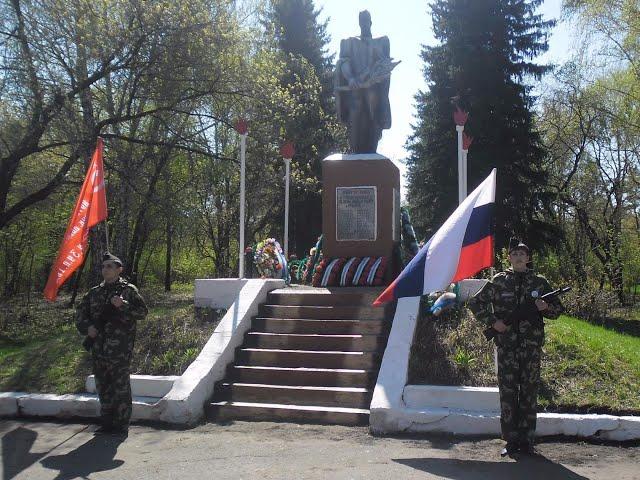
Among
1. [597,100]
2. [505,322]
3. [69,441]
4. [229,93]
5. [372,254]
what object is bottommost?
[69,441]

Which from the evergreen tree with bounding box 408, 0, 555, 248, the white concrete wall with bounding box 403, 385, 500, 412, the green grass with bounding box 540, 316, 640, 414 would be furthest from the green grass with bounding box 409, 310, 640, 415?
the evergreen tree with bounding box 408, 0, 555, 248

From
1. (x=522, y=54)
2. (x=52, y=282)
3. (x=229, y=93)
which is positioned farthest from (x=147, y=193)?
(x=522, y=54)

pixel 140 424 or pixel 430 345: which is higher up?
pixel 430 345

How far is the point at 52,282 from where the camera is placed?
661 cm

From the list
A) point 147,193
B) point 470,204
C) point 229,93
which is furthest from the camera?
point 147,193

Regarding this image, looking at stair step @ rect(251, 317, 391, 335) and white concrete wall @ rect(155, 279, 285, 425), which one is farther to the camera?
stair step @ rect(251, 317, 391, 335)

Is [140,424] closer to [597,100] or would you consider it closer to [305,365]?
[305,365]

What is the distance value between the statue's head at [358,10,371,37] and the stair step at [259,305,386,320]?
210 inches

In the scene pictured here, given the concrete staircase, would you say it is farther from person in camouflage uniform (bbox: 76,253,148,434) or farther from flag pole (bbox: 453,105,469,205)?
flag pole (bbox: 453,105,469,205)

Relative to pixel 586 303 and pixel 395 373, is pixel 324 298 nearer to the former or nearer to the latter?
pixel 395 373

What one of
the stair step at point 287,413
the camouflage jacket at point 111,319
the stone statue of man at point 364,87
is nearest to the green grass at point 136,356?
the stair step at point 287,413

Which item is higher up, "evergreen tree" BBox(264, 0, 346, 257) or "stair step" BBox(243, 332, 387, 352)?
"evergreen tree" BBox(264, 0, 346, 257)

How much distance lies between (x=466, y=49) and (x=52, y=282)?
67.9 ft

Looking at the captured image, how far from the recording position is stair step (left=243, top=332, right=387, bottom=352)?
24.6ft
